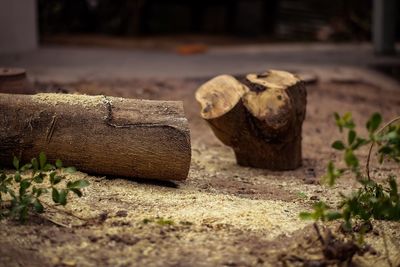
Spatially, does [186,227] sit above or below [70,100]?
below

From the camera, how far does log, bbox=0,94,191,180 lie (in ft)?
11.1

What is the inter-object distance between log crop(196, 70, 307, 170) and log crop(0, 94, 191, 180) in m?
0.81

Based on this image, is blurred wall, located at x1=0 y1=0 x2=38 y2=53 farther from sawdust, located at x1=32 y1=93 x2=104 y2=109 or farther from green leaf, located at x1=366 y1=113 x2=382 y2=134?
green leaf, located at x1=366 y1=113 x2=382 y2=134

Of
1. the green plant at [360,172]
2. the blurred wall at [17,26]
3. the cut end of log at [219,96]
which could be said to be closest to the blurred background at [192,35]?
the blurred wall at [17,26]

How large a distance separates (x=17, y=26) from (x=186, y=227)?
23.5 feet

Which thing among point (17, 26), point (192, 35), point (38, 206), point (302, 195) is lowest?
point (302, 195)

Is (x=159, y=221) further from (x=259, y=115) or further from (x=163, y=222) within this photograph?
(x=259, y=115)

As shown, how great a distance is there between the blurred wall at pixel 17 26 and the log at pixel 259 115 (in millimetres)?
5352

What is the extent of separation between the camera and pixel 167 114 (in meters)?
3.52

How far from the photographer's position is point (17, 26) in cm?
931

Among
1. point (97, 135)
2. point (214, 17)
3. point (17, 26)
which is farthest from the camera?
point (214, 17)

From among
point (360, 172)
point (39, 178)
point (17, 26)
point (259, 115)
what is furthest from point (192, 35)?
point (360, 172)

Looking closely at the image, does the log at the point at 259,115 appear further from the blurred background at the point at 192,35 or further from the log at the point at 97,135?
the blurred background at the point at 192,35

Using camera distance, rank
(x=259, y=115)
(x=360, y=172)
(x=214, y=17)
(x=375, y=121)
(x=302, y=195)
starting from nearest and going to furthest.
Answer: (x=375, y=121), (x=360, y=172), (x=302, y=195), (x=259, y=115), (x=214, y=17)
